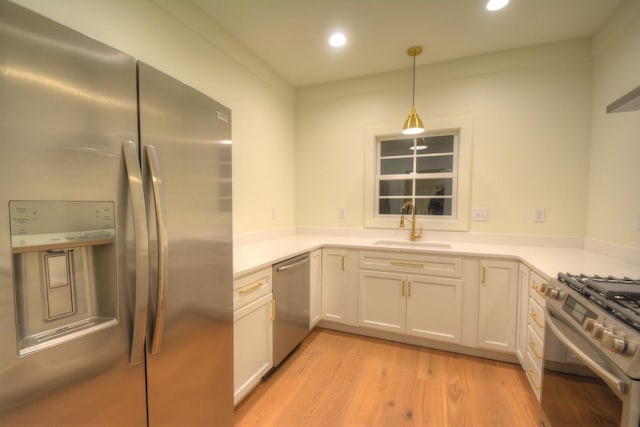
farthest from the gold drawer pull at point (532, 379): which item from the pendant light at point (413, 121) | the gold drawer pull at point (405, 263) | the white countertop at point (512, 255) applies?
the pendant light at point (413, 121)

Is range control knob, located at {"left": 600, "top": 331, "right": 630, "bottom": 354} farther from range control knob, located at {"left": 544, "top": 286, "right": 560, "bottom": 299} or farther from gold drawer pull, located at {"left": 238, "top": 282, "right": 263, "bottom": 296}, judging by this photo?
gold drawer pull, located at {"left": 238, "top": 282, "right": 263, "bottom": 296}

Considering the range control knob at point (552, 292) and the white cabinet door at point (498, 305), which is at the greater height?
the range control knob at point (552, 292)

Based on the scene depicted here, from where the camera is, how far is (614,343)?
80cm

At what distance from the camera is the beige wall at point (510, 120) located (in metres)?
2.26

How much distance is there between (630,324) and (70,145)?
1698mm

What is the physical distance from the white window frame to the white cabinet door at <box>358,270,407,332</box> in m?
0.68

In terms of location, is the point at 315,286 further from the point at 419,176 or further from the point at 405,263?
the point at 419,176

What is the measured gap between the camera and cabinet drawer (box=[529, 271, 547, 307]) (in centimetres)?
159

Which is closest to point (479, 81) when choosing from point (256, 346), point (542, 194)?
point (542, 194)

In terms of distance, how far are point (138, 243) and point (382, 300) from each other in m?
2.02

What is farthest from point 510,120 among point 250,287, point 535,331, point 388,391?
point 250,287

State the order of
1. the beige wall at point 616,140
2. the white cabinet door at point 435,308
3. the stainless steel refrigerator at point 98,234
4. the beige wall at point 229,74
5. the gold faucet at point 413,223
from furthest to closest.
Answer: the gold faucet at point 413,223 < the white cabinet door at point 435,308 < the beige wall at point 616,140 < the beige wall at point 229,74 < the stainless steel refrigerator at point 98,234

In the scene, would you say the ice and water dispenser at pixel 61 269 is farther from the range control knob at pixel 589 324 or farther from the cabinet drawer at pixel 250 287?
the range control knob at pixel 589 324

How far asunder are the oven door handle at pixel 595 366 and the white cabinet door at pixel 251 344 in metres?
1.47
